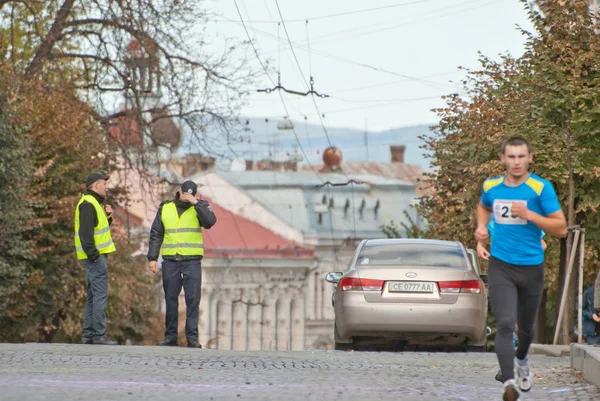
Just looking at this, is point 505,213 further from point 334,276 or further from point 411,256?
point 334,276

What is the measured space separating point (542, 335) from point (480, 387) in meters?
23.9

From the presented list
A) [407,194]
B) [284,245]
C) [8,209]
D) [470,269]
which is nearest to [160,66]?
[8,209]

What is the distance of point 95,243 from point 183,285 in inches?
48.7

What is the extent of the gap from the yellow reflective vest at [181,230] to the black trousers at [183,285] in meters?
0.16

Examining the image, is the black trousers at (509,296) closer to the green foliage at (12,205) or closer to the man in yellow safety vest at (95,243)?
the man in yellow safety vest at (95,243)

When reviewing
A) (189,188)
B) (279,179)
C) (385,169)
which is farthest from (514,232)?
(385,169)

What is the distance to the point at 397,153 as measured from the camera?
472ft

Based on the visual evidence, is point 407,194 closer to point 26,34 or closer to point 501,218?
point 26,34

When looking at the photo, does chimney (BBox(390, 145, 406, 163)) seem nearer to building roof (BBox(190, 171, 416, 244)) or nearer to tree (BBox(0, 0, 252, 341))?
building roof (BBox(190, 171, 416, 244))

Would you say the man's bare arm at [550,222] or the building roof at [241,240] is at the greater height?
the man's bare arm at [550,222]

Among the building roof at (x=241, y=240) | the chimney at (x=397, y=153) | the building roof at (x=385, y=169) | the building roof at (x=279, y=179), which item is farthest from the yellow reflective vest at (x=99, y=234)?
the chimney at (x=397, y=153)

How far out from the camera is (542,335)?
34469 millimetres

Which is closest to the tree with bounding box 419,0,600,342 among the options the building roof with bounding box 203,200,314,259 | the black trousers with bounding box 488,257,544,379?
the black trousers with bounding box 488,257,544,379

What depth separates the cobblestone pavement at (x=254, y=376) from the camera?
9891mm
